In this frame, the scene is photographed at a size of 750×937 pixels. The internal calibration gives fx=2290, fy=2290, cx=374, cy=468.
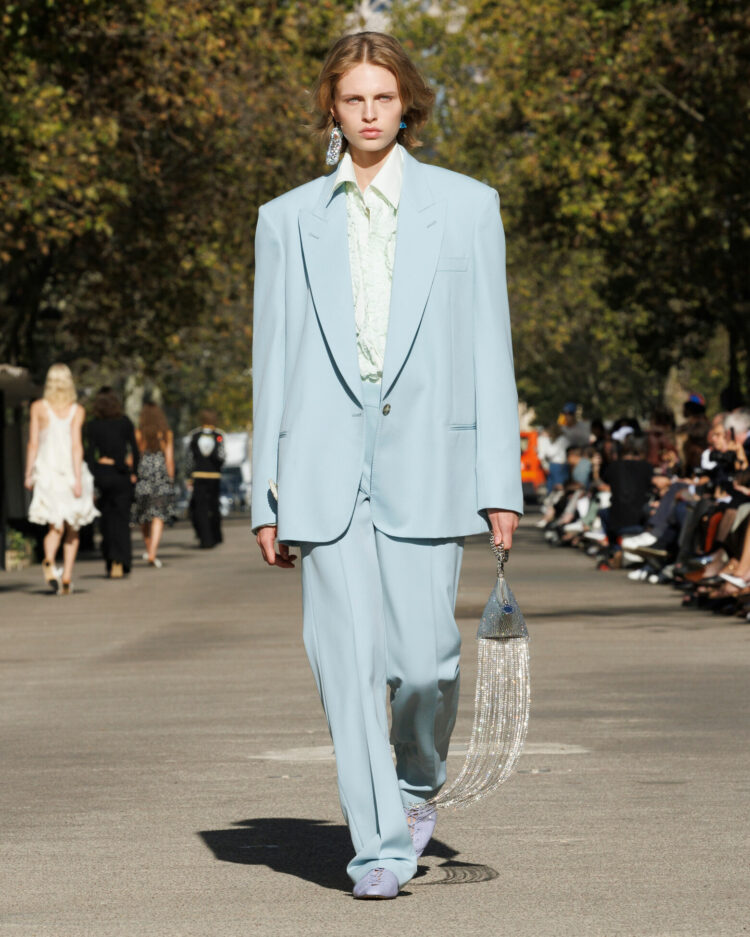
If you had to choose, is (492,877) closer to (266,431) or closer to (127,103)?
(266,431)

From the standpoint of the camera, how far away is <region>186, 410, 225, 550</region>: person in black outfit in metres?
31.8

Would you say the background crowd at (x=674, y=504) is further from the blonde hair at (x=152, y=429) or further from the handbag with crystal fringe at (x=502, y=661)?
the handbag with crystal fringe at (x=502, y=661)

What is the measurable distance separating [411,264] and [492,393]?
1.28 feet

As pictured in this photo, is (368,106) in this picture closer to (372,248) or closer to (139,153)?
(372,248)

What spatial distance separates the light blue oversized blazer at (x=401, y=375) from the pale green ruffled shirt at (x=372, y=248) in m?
0.05

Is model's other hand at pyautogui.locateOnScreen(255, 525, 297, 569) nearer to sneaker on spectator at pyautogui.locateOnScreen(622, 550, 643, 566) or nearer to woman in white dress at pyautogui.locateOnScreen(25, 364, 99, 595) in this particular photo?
woman in white dress at pyautogui.locateOnScreen(25, 364, 99, 595)

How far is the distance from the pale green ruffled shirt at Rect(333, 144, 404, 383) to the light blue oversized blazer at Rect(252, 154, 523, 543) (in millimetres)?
48

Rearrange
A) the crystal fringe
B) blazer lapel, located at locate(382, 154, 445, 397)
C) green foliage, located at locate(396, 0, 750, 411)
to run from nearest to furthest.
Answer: blazer lapel, located at locate(382, 154, 445, 397), the crystal fringe, green foliage, located at locate(396, 0, 750, 411)

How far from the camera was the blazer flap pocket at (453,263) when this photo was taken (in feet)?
19.3

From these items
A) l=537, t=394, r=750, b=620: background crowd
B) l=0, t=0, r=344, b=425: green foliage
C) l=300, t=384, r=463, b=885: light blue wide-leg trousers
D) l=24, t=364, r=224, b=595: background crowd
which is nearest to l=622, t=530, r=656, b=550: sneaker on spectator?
l=537, t=394, r=750, b=620: background crowd

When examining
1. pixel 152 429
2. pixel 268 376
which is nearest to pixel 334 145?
pixel 268 376

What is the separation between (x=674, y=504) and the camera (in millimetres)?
20344

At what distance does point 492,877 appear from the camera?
20.2 feet

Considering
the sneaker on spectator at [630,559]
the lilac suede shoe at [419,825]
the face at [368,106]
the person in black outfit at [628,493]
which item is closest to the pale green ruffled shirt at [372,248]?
the face at [368,106]
